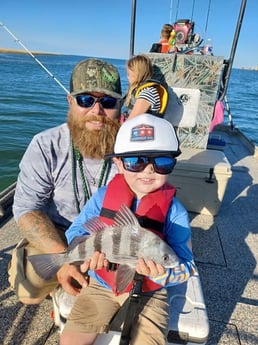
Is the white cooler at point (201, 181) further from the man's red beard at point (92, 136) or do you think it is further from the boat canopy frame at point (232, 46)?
the boat canopy frame at point (232, 46)

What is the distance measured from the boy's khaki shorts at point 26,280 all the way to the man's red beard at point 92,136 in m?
0.89

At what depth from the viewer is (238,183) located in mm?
5488

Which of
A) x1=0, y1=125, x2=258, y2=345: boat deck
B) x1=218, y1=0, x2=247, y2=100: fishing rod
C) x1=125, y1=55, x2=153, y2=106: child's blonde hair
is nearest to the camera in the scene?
x1=0, y1=125, x2=258, y2=345: boat deck

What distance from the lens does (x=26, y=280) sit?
223cm

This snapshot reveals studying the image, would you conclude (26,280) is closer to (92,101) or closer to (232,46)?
(92,101)

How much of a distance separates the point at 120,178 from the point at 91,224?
1.38 ft

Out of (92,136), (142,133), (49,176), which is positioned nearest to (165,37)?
(92,136)

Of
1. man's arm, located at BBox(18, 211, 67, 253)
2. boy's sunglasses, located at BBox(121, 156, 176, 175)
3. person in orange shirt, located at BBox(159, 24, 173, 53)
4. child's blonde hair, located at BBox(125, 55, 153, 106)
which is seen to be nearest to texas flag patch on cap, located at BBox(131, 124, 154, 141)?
boy's sunglasses, located at BBox(121, 156, 176, 175)

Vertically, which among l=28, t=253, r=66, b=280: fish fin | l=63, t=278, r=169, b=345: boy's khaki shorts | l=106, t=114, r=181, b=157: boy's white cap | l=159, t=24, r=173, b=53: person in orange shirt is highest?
l=159, t=24, r=173, b=53: person in orange shirt

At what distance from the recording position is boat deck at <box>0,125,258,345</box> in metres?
2.32

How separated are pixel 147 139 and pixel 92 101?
28.2 inches

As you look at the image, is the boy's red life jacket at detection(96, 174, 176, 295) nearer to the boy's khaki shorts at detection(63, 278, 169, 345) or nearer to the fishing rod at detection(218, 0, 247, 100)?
the boy's khaki shorts at detection(63, 278, 169, 345)

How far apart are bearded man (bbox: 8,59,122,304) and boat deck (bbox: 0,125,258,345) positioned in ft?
0.70

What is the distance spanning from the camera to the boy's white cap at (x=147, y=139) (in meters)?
1.82
